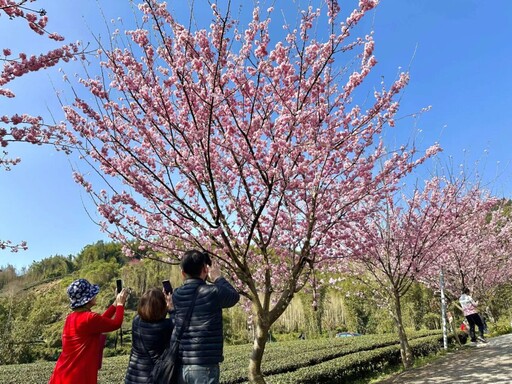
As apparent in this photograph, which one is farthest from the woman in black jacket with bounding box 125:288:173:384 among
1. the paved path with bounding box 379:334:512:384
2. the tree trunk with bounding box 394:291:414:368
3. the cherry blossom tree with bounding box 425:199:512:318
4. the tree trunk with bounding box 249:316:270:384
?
the cherry blossom tree with bounding box 425:199:512:318

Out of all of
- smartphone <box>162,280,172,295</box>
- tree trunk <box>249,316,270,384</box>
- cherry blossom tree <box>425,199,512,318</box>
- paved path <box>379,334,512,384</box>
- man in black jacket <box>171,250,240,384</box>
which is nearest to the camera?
man in black jacket <box>171,250,240,384</box>

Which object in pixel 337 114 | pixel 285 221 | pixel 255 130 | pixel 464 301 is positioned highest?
pixel 337 114

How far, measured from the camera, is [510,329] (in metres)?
15.9

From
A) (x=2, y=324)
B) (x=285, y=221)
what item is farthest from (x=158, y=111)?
(x=2, y=324)

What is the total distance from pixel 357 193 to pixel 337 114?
107cm

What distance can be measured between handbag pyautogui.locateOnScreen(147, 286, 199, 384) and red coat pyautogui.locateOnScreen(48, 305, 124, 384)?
0.42m

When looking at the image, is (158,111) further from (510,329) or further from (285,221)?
(510,329)

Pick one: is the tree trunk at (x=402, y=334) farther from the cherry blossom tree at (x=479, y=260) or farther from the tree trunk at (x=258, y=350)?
the tree trunk at (x=258, y=350)

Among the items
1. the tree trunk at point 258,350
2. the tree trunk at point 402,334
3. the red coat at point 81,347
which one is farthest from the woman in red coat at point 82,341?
the tree trunk at point 402,334

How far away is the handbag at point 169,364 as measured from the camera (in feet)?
7.50

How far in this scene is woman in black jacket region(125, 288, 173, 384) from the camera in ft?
8.27

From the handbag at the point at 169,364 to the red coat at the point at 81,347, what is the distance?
417 mm

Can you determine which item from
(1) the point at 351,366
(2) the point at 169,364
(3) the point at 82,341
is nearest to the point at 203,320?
(2) the point at 169,364

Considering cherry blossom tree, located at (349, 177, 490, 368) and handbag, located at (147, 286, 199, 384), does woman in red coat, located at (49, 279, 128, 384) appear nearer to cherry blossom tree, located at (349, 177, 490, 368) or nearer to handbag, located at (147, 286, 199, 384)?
handbag, located at (147, 286, 199, 384)
